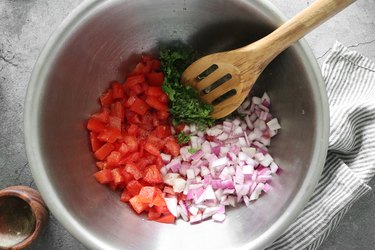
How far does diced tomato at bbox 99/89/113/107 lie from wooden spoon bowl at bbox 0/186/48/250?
400 millimetres

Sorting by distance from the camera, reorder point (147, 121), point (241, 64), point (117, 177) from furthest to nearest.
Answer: point (147, 121), point (117, 177), point (241, 64)

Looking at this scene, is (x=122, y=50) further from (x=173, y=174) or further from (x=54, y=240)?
(x=54, y=240)

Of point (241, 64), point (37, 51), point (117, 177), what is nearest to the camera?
point (241, 64)

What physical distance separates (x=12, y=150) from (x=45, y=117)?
20.4 inches

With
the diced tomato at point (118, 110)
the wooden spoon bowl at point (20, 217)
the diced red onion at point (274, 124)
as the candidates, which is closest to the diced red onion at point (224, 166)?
the diced red onion at point (274, 124)

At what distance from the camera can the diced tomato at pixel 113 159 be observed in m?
1.80

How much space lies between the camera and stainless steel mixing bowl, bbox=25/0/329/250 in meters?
1.61

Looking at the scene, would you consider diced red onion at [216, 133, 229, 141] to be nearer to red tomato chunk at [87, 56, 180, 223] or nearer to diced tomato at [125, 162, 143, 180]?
red tomato chunk at [87, 56, 180, 223]

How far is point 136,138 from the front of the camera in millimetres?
1858

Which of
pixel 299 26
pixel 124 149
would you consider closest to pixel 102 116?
pixel 124 149

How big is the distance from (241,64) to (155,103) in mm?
352

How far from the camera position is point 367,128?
194 cm

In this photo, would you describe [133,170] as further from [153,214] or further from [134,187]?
[153,214]

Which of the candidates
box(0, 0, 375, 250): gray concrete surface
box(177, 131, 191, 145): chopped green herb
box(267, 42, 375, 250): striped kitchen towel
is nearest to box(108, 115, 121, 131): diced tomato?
box(177, 131, 191, 145): chopped green herb
